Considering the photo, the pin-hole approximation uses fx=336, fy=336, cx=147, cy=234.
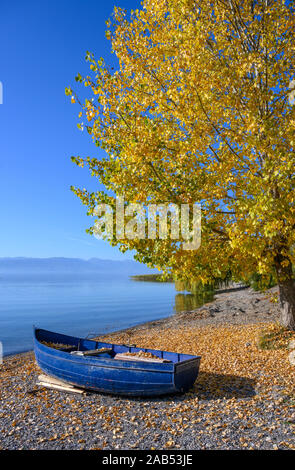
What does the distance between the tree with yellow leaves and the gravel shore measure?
384cm

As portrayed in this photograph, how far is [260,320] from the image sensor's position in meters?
26.1

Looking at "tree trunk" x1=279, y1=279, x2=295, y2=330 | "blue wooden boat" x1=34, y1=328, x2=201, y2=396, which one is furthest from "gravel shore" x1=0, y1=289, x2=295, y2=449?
"tree trunk" x1=279, y1=279, x2=295, y2=330

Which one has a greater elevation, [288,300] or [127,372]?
[288,300]

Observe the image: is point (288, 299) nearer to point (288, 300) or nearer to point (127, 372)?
point (288, 300)

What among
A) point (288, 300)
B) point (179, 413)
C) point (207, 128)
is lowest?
point (179, 413)

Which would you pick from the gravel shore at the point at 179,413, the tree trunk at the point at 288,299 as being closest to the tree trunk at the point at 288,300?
the tree trunk at the point at 288,299

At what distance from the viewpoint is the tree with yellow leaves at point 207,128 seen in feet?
40.3

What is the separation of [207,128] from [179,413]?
10871mm

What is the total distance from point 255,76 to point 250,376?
41.0ft

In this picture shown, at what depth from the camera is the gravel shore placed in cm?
810

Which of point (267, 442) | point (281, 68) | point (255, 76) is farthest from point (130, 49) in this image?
point (267, 442)

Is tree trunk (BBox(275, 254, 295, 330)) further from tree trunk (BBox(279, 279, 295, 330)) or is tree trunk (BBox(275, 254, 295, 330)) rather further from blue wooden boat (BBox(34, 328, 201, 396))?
blue wooden boat (BBox(34, 328, 201, 396))

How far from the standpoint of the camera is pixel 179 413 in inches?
379

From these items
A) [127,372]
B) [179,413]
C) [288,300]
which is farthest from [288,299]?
[127,372]
